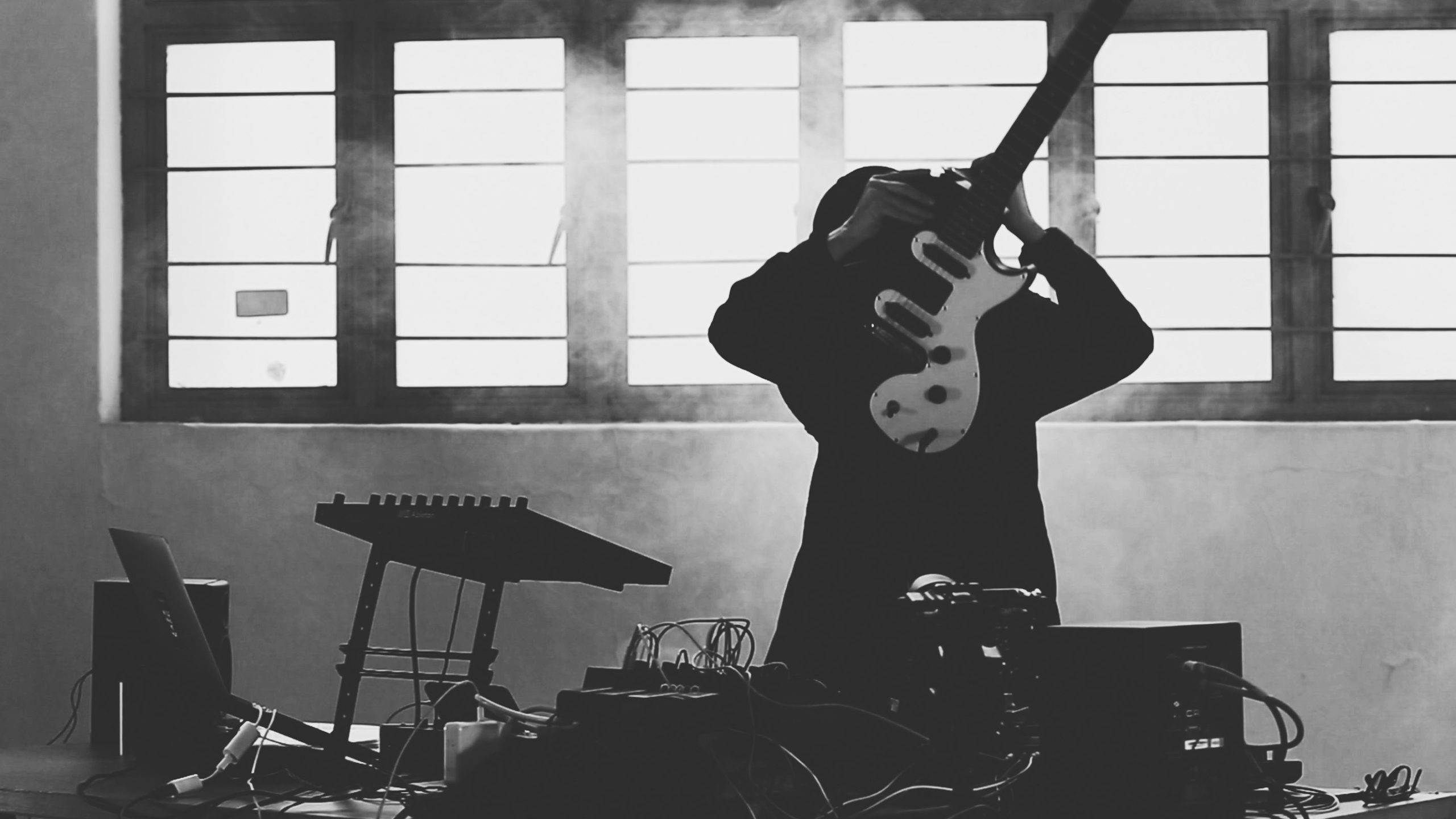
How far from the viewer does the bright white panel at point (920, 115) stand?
133 inches

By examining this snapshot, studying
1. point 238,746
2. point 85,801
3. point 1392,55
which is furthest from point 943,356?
point 1392,55

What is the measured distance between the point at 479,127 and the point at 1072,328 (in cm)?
193

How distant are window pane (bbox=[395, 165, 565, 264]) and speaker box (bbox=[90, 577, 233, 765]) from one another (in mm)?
1441

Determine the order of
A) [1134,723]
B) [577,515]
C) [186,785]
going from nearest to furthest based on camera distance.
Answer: [1134,723]
[186,785]
[577,515]

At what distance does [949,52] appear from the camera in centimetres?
340

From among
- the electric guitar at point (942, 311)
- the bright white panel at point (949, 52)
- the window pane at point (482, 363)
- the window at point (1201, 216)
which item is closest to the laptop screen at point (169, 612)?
the electric guitar at point (942, 311)

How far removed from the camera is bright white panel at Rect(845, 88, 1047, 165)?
3389 millimetres

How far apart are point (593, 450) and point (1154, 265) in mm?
1437

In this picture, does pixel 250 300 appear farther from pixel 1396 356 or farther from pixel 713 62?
pixel 1396 356

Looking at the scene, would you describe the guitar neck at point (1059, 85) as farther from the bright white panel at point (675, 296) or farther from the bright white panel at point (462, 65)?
the bright white panel at point (462, 65)

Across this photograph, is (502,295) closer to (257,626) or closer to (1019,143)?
(257,626)

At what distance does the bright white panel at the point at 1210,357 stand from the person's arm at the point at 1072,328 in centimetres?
134

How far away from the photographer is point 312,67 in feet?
11.6

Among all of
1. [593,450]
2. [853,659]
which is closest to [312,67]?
[593,450]
